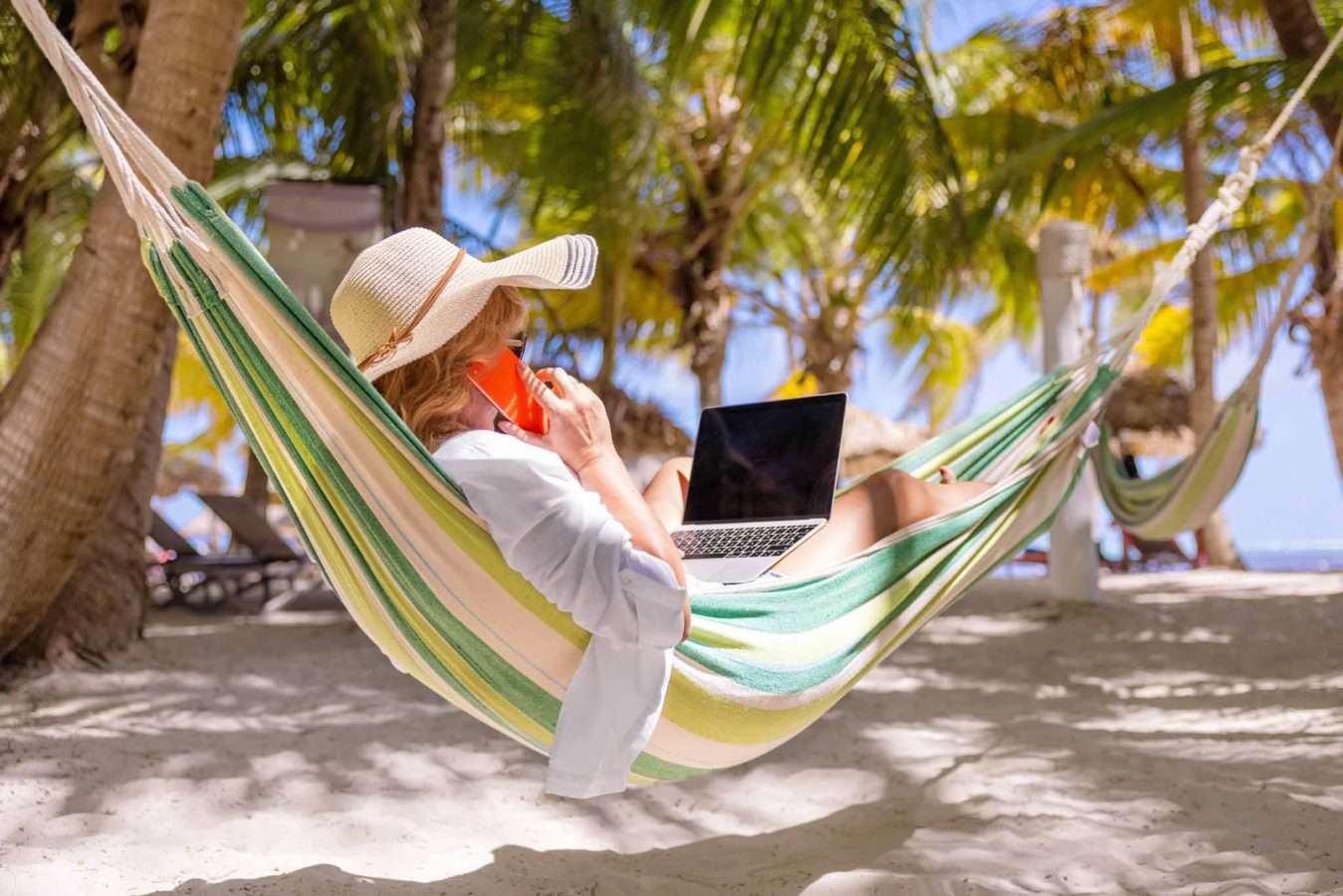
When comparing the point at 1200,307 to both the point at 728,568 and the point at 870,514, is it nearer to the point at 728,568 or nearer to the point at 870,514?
the point at 870,514

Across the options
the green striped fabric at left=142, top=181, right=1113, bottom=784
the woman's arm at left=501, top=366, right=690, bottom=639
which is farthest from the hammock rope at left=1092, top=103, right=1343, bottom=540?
the woman's arm at left=501, top=366, right=690, bottom=639

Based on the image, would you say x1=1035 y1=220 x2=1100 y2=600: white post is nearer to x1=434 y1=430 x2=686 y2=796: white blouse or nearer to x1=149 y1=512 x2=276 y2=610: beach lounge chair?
x1=434 y1=430 x2=686 y2=796: white blouse

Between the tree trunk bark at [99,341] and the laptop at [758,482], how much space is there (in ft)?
5.61

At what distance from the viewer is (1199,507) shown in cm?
359

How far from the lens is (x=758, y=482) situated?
7.48ft

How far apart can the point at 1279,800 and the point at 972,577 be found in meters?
0.88

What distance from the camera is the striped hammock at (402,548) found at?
62.6 inches

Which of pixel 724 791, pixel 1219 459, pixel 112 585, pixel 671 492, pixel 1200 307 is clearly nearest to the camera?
pixel 671 492

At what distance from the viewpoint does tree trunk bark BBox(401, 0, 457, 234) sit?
5730 mm

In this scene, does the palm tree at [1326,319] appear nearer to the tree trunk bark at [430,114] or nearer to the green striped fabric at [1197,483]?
the green striped fabric at [1197,483]

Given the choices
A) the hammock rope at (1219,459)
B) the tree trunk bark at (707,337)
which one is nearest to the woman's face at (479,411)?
the hammock rope at (1219,459)

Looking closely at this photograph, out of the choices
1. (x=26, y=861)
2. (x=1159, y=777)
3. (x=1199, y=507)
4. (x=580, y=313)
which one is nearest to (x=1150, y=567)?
(x=580, y=313)

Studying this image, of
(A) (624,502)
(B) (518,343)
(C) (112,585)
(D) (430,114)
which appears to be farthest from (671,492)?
(D) (430,114)

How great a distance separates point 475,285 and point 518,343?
15 centimetres
